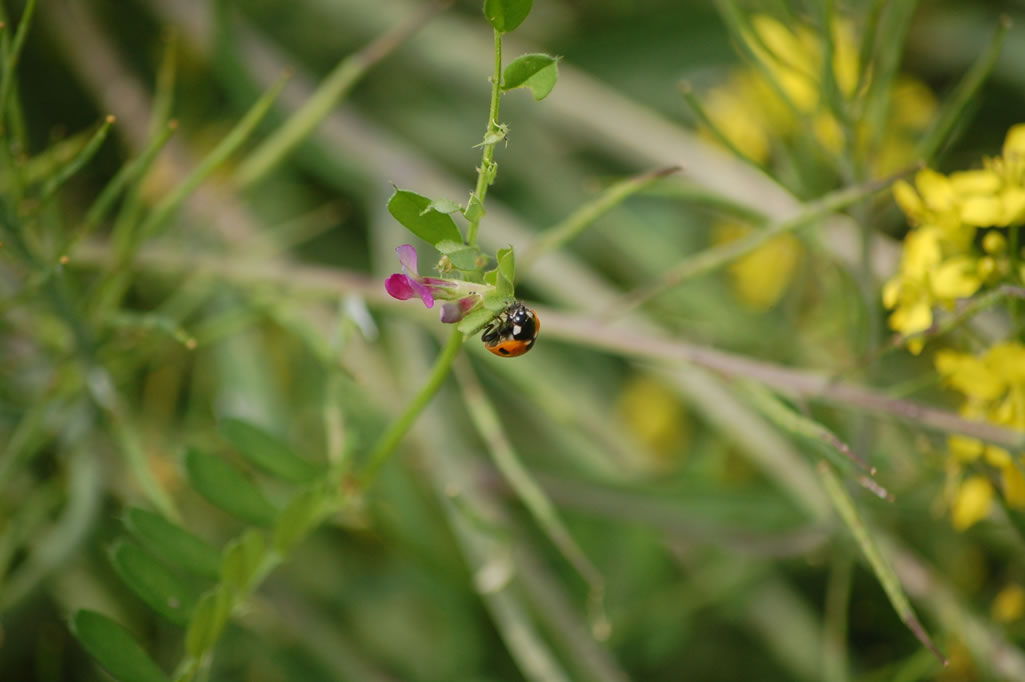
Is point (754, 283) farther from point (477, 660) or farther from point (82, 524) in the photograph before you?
point (82, 524)

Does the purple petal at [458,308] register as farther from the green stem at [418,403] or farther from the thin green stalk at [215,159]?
the thin green stalk at [215,159]

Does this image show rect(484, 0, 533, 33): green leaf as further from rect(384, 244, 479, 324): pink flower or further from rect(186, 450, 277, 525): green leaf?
rect(186, 450, 277, 525): green leaf

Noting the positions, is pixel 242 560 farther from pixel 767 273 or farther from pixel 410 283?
pixel 767 273

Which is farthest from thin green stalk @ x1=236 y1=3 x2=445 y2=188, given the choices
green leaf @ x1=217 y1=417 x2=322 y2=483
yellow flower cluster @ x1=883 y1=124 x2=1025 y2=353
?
yellow flower cluster @ x1=883 y1=124 x2=1025 y2=353

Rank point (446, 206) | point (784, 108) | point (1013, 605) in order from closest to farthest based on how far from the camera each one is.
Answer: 1. point (446, 206)
2. point (1013, 605)
3. point (784, 108)

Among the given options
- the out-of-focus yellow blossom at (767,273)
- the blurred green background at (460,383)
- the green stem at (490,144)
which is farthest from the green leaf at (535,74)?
the out-of-focus yellow blossom at (767,273)

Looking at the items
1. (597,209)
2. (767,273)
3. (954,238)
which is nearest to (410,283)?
(597,209)
